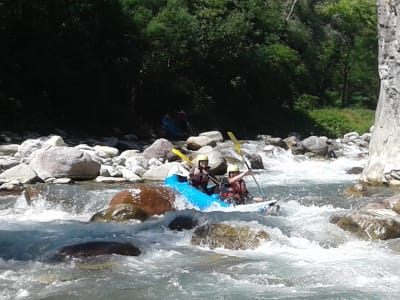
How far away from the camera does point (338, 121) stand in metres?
31.6

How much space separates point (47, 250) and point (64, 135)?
11944 mm

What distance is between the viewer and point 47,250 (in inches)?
293

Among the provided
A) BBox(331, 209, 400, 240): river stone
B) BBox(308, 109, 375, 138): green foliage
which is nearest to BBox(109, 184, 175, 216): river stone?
BBox(331, 209, 400, 240): river stone

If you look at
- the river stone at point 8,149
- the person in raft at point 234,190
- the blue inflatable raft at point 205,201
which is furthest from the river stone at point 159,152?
the person in raft at point 234,190

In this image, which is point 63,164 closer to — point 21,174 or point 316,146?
point 21,174

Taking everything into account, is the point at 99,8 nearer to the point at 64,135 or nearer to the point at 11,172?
the point at 64,135

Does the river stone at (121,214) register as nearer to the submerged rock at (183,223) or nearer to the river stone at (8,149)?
the submerged rock at (183,223)

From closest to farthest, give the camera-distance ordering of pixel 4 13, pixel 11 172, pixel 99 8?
pixel 11 172
pixel 4 13
pixel 99 8

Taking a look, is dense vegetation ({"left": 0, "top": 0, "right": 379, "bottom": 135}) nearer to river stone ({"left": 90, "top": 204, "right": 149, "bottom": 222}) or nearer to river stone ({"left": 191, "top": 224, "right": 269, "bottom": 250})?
river stone ({"left": 90, "top": 204, "right": 149, "bottom": 222})

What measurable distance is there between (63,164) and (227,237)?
5539 mm

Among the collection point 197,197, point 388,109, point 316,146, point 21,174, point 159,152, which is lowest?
point 316,146

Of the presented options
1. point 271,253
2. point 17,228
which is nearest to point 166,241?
point 271,253

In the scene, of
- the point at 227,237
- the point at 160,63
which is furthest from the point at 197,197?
the point at 160,63

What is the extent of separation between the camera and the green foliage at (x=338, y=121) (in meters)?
30.5
